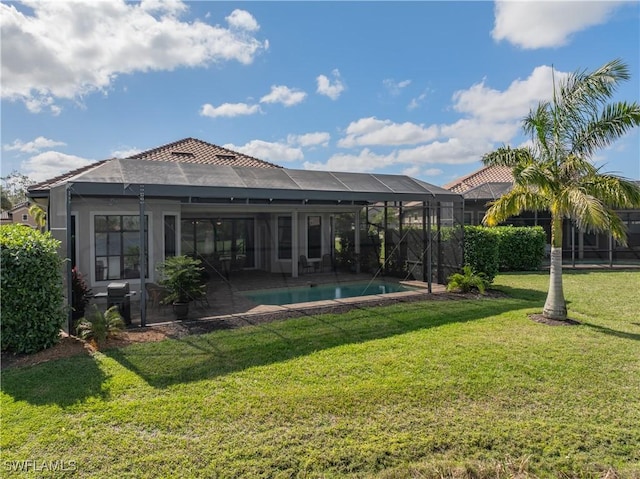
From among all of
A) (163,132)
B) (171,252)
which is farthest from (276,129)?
(171,252)

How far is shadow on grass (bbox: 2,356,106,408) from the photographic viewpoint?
459 cm

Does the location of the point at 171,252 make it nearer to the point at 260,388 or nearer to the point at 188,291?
the point at 188,291

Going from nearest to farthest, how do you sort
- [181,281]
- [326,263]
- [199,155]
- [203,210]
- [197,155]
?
1. [181,281]
2. [203,210]
3. [326,263]
4. [197,155]
5. [199,155]

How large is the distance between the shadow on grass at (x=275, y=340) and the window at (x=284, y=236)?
692 cm

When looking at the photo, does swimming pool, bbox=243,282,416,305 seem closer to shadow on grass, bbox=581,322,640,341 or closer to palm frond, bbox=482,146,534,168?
palm frond, bbox=482,146,534,168

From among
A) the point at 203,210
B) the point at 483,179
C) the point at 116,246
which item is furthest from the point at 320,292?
the point at 483,179

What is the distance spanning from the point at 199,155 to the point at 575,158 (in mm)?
14499

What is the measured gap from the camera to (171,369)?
5.52m

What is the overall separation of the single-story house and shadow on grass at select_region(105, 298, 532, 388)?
6.48 feet

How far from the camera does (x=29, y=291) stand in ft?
19.5

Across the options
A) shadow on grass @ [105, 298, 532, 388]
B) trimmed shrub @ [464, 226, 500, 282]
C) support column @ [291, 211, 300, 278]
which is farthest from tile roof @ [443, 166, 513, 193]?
shadow on grass @ [105, 298, 532, 388]

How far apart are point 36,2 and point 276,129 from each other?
11.1 meters

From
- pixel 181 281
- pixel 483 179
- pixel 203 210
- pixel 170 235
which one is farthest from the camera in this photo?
pixel 483 179

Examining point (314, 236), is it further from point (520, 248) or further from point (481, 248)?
point (520, 248)
